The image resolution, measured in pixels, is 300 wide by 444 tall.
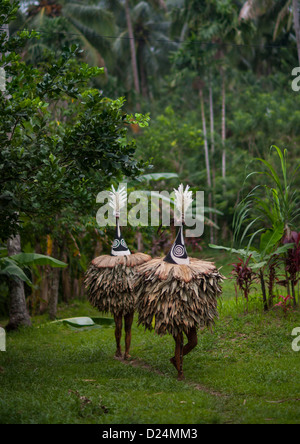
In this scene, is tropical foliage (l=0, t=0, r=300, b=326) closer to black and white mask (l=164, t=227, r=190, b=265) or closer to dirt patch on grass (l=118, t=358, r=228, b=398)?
black and white mask (l=164, t=227, r=190, b=265)

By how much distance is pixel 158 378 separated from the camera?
6.06m

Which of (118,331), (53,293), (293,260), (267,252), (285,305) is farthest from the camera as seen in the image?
(53,293)

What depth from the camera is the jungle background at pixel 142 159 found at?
6.00m

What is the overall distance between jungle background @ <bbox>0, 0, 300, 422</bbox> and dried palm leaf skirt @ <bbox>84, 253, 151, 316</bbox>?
820mm

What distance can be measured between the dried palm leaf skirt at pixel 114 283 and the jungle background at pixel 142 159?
82 centimetres

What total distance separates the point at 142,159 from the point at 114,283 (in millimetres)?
1723

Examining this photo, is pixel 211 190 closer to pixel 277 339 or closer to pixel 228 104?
pixel 228 104

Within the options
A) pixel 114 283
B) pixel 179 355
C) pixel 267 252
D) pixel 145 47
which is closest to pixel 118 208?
pixel 114 283

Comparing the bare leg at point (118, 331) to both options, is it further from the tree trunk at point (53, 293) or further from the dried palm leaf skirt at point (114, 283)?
the tree trunk at point (53, 293)

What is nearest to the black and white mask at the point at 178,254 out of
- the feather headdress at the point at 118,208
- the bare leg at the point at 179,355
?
the bare leg at the point at 179,355

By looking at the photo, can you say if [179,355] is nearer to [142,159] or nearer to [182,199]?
[182,199]

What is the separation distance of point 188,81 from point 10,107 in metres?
22.9

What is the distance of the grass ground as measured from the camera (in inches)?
189

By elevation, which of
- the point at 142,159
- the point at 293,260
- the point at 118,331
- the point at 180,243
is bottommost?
the point at 118,331
